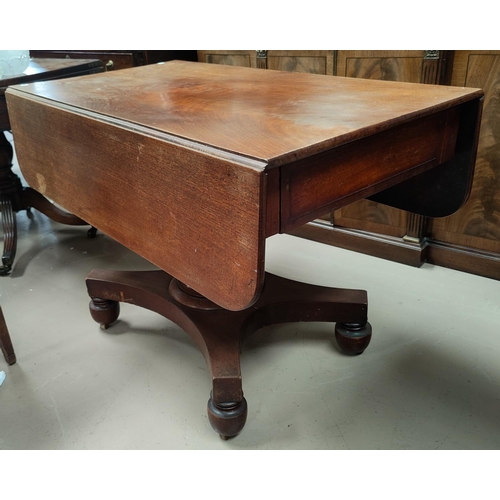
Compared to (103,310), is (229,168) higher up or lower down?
higher up

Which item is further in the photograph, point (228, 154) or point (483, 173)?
point (483, 173)

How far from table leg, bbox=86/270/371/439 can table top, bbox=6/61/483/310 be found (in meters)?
0.33

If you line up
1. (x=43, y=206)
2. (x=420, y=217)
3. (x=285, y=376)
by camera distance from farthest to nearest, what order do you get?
(x=43, y=206) < (x=420, y=217) < (x=285, y=376)

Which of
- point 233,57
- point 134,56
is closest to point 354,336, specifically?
point 233,57

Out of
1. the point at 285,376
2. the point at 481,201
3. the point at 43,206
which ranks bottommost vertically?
the point at 285,376

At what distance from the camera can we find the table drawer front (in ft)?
2.84

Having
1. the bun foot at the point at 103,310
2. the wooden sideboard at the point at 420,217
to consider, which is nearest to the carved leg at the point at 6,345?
the bun foot at the point at 103,310

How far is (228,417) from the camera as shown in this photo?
3.95 feet

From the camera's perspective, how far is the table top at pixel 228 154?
84 cm

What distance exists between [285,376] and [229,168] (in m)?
0.79

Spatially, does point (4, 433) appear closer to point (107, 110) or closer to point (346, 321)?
point (107, 110)

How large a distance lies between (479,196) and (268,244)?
83 centimetres

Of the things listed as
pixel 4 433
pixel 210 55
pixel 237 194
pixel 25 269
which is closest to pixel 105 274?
pixel 4 433

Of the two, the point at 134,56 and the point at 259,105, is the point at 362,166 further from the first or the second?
the point at 134,56
